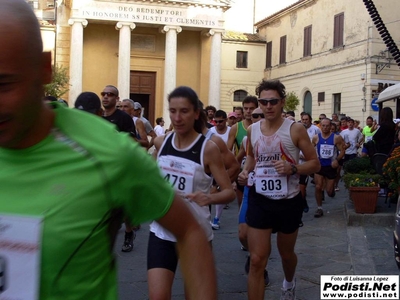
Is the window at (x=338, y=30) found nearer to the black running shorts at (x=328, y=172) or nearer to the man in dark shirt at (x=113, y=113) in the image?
the black running shorts at (x=328, y=172)

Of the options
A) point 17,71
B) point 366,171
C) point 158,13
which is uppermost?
point 158,13

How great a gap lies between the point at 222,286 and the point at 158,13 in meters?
29.8

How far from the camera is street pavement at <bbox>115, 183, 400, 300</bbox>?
5559 mm

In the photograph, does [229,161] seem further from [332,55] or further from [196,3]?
[332,55]

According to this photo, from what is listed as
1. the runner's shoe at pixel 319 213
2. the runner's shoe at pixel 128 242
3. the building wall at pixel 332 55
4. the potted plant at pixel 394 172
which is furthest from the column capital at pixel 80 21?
the runner's shoe at pixel 128 242

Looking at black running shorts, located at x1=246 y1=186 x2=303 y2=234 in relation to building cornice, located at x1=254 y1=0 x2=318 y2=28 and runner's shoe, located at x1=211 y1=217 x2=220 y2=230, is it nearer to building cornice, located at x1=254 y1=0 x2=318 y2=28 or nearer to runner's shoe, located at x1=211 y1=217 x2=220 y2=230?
runner's shoe, located at x1=211 y1=217 x2=220 y2=230

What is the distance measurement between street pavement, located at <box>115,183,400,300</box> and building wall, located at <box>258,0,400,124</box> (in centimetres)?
2312

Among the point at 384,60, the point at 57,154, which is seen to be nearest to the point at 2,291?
the point at 57,154

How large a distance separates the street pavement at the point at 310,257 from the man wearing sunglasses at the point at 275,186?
0.90 m

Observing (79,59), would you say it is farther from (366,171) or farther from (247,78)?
(366,171)

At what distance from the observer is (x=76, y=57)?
32938 millimetres

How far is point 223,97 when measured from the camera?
44000 mm

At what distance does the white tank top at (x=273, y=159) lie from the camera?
15.3ft

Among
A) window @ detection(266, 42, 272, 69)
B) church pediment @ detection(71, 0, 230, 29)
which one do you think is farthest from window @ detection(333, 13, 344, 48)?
window @ detection(266, 42, 272, 69)
